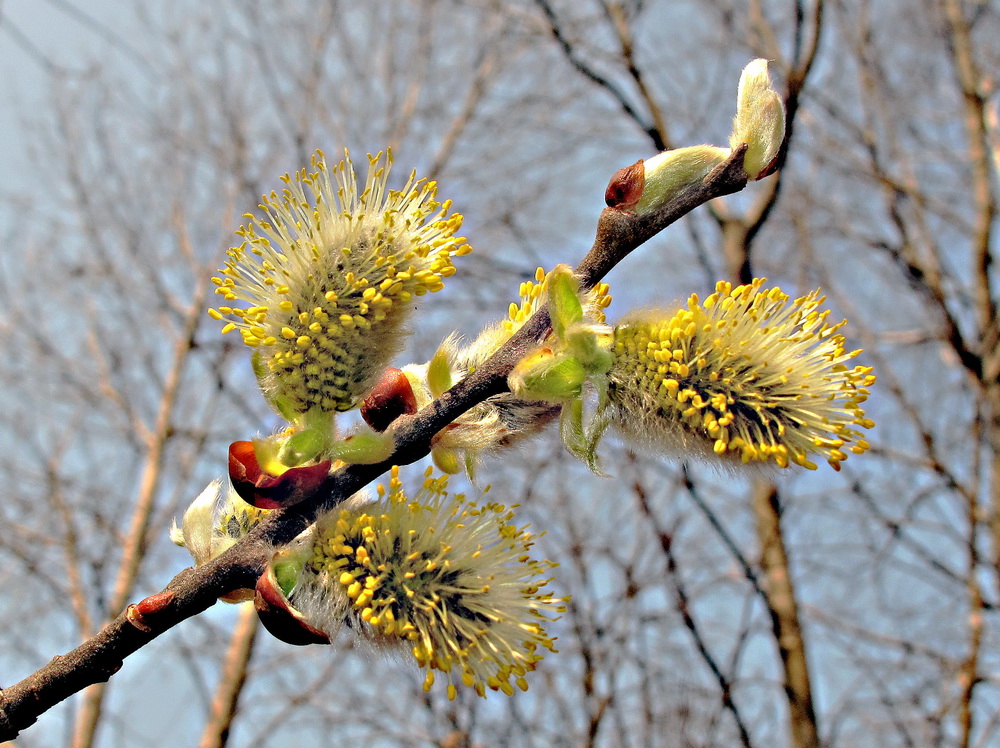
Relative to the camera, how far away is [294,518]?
109 cm

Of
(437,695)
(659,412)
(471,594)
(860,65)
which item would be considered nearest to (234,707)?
(437,695)

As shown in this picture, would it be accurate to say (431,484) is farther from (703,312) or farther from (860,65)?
(860,65)

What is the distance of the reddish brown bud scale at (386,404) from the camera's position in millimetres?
1115

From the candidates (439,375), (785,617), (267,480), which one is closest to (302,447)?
(267,480)

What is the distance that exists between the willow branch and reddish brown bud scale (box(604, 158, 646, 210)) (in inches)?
0.4

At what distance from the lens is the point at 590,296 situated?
1.05 metres

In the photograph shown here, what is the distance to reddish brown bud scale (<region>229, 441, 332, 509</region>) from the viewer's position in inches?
41.4

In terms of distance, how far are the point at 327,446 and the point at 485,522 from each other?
9.9 inches

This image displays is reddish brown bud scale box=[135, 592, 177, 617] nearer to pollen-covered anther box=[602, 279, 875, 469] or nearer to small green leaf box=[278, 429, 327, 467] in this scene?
small green leaf box=[278, 429, 327, 467]

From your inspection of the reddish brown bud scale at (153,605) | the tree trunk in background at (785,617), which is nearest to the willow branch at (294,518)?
the reddish brown bud scale at (153,605)

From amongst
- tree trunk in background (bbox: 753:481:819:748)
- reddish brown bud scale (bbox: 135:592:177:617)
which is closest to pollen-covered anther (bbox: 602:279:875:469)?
reddish brown bud scale (bbox: 135:592:177:617)

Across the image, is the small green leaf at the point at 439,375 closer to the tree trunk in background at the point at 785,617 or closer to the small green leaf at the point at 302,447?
the small green leaf at the point at 302,447

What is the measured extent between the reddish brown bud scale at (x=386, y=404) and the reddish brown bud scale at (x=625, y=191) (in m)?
0.37

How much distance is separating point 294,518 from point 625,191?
1.96 ft
